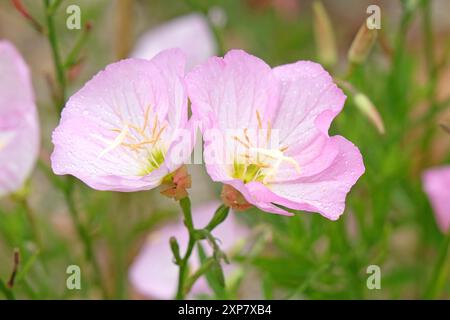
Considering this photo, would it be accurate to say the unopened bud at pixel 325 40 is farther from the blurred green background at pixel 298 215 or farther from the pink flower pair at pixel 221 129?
the pink flower pair at pixel 221 129

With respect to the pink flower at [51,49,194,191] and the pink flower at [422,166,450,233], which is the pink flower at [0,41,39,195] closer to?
the pink flower at [51,49,194,191]

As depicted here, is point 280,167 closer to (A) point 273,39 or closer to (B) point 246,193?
(B) point 246,193

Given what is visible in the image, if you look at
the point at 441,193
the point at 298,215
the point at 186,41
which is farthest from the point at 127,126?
the point at 186,41

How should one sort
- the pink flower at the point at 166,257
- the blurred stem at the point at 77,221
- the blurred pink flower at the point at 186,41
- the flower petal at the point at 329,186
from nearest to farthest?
the flower petal at the point at 329,186 < the blurred stem at the point at 77,221 < the pink flower at the point at 166,257 < the blurred pink flower at the point at 186,41

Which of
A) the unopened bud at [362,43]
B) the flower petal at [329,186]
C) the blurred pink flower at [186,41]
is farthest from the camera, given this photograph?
the blurred pink flower at [186,41]

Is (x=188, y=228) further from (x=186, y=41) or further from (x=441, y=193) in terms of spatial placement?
(x=186, y=41)

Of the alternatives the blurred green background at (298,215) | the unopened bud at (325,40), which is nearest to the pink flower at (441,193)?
the blurred green background at (298,215)

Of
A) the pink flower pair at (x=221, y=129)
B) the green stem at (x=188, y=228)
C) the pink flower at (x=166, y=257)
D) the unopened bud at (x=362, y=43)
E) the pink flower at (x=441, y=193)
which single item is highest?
the unopened bud at (x=362, y=43)
